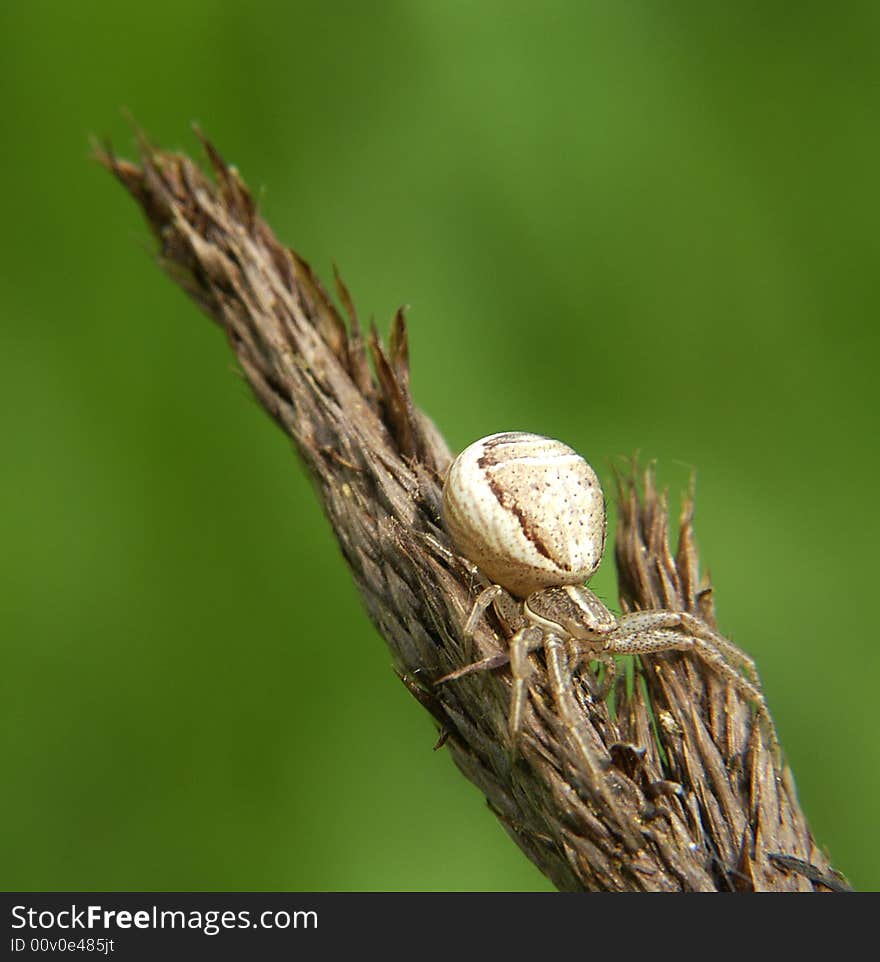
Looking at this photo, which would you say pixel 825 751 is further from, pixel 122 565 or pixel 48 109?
pixel 48 109

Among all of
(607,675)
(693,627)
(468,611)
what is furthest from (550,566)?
(468,611)

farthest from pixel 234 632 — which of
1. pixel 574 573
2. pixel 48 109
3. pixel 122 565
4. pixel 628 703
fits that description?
pixel 48 109

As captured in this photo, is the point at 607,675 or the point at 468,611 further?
the point at 607,675

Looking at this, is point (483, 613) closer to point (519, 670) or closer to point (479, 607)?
point (479, 607)

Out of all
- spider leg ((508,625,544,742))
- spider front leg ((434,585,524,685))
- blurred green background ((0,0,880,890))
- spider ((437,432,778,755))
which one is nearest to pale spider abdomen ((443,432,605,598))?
spider ((437,432,778,755))

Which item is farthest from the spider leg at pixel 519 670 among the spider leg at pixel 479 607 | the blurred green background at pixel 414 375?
the blurred green background at pixel 414 375

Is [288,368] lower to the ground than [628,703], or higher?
higher

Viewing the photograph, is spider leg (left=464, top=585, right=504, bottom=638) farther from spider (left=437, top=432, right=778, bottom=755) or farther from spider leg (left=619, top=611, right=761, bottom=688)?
spider leg (left=619, top=611, right=761, bottom=688)
